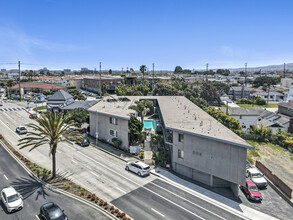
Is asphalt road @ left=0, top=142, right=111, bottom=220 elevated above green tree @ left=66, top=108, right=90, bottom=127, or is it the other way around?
green tree @ left=66, top=108, right=90, bottom=127

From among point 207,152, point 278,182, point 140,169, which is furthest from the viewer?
point 140,169

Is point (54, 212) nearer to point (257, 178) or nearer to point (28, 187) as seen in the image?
point (28, 187)

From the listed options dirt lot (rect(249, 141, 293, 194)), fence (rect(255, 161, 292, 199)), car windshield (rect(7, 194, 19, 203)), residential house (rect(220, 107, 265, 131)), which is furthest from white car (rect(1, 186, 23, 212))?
residential house (rect(220, 107, 265, 131))

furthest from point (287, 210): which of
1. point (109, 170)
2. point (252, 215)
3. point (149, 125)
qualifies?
point (149, 125)

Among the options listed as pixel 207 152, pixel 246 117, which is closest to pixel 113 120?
pixel 207 152

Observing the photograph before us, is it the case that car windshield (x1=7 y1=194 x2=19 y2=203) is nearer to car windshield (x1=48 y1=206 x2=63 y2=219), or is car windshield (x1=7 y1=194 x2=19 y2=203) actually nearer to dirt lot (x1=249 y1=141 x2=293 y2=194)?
car windshield (x1=48 y1=206 x2=63 y2=219)


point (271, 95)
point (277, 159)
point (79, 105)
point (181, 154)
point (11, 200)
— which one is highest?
point (271, 95)
